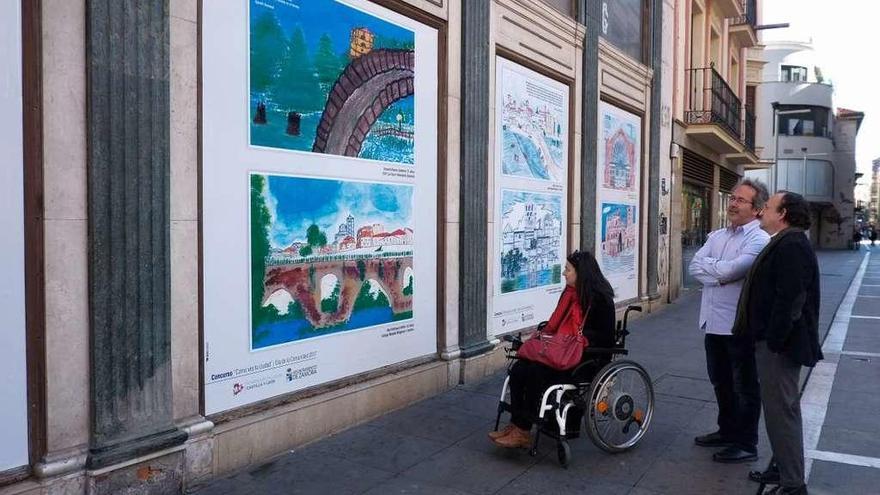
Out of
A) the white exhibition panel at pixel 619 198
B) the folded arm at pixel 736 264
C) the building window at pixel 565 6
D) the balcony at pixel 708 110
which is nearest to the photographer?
the folded arm at pixel 736 264

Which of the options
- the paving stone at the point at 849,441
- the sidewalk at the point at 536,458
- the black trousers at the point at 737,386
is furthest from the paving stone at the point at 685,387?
the black trousers at the point at 737,386

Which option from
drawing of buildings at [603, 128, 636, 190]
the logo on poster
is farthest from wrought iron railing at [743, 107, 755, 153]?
the logo on poster

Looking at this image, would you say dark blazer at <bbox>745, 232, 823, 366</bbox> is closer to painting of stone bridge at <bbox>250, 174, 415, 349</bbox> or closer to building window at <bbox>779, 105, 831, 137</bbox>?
painting of stone bridge at <bbox>250, 174, 415, 349</bbox>

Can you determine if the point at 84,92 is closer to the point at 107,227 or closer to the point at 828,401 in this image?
the point at 107,227

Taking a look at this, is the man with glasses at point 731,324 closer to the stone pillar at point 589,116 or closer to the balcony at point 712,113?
the stone pillar at point 589,116

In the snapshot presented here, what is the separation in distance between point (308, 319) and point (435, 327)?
5.55ft

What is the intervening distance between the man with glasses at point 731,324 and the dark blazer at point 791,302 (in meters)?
0.58

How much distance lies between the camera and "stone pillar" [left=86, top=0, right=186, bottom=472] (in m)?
3.44

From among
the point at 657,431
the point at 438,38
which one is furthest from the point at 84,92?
the point at 657,431

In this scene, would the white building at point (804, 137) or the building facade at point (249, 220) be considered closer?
the building facade at point (249, 220)

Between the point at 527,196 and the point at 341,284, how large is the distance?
10.7ft

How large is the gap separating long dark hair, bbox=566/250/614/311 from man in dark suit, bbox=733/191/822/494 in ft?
2.95

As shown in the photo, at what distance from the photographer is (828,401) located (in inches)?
242

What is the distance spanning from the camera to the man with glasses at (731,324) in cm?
448
